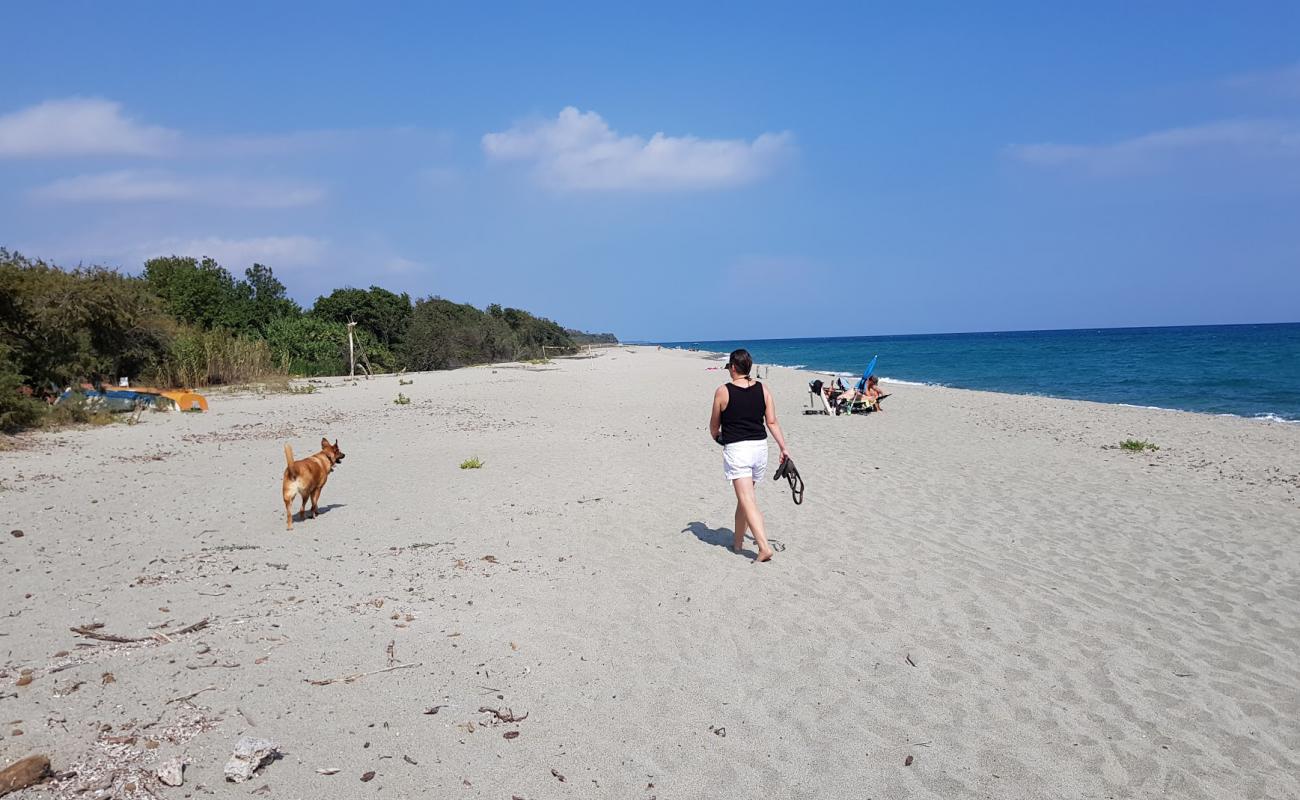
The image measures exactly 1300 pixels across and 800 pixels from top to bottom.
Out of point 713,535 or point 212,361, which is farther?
point 212,361

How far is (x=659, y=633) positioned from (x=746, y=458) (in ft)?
5.96

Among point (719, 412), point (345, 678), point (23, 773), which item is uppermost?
point (719, 412)

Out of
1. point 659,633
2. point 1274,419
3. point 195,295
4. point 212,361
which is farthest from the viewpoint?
point 195,295

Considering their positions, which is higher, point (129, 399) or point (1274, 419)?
point (129, 399)

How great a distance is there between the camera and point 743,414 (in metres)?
6.20

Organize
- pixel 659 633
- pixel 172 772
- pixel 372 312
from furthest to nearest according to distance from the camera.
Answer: pixel 372 312, pixel 659 633, pixel 172 772

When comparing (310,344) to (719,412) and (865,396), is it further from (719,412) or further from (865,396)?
(719,412)

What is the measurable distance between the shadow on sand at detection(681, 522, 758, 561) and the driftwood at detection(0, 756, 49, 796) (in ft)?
16.2

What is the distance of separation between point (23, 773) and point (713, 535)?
214 inches

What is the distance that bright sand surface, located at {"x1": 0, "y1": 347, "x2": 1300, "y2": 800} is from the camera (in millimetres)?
3445

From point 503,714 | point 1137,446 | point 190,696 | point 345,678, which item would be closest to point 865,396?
point 1137,446

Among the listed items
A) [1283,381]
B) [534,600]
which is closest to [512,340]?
[1283,381]

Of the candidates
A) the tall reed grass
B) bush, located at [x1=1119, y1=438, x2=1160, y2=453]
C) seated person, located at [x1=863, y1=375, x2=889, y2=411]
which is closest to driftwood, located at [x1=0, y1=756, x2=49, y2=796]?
bush, located at [x1=1119, y1=438, x2=1160, y2=453]

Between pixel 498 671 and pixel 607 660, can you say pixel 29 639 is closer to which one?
pixel 498 671
